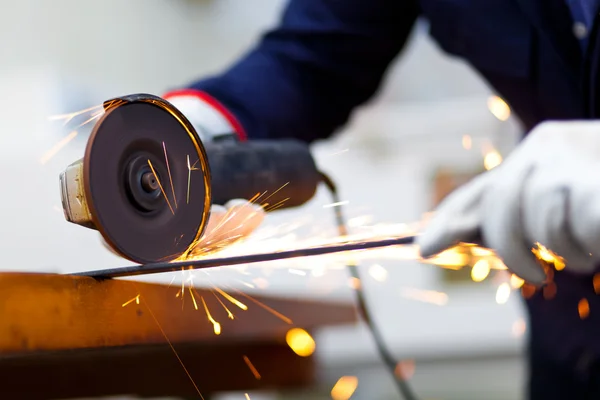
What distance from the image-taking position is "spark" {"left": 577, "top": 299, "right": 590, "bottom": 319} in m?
0.92

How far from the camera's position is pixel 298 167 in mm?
715

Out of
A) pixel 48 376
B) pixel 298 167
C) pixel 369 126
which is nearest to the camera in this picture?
pixel 48 376

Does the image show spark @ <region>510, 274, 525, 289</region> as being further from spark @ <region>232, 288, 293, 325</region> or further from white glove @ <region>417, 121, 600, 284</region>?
spark @ <region>232, 288, 293, 325</region>

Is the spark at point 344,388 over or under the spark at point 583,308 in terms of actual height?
under

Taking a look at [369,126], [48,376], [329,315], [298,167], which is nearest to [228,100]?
[298,167]

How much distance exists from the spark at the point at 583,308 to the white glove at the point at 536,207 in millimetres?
355

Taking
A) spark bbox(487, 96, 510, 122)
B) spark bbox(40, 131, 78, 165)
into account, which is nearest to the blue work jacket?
spark bbox(487, 96, 510, 122)

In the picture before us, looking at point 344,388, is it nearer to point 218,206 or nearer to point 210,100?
point 210,100

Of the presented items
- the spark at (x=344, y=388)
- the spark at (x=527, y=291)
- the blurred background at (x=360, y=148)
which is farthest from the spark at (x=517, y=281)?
the spark at (x=344, y=388)

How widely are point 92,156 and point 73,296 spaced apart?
0.11 meters

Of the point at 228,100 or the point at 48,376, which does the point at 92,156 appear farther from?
the point at 228,100

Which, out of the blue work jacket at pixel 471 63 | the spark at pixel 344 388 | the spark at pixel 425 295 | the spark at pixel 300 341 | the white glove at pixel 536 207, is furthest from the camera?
the spark at pixel 425 295

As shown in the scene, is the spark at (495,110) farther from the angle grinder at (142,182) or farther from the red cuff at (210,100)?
the angle grinder at (142,182)

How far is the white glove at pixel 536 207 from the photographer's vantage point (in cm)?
57
